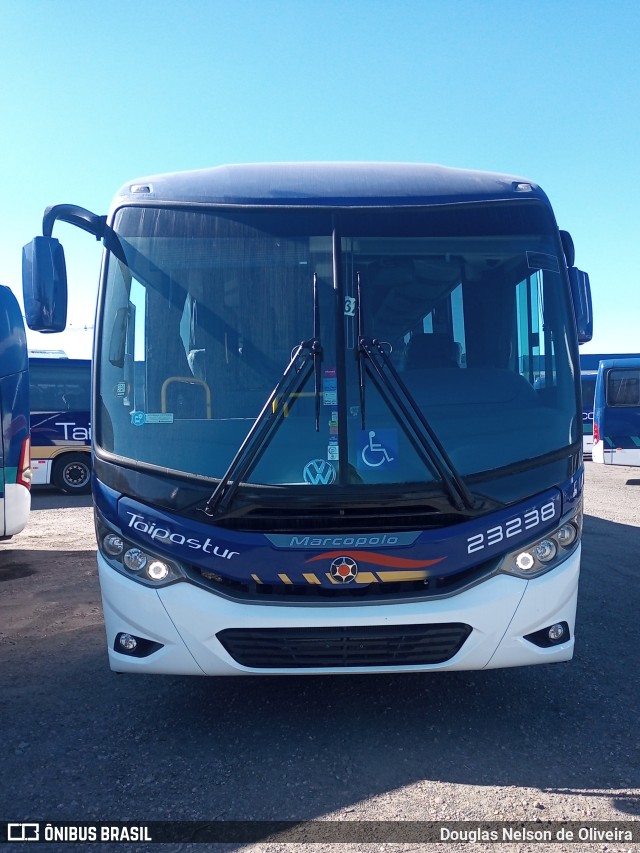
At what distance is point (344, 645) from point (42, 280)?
259cm

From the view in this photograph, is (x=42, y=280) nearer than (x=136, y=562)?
No

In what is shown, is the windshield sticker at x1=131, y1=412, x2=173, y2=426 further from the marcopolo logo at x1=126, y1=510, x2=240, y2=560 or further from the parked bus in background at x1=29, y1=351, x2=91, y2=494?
the parked bus in background at x1=29, y1=351, x2=91, y2=494

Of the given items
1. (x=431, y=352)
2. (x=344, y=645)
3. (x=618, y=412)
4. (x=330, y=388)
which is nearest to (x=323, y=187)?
(x=431, y=352)

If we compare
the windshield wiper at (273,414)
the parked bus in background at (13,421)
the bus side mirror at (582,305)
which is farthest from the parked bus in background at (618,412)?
the windshield wiper at (273,414)

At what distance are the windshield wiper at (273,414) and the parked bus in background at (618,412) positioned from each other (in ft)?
50.8

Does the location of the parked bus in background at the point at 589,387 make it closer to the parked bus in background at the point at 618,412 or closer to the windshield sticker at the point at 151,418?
the parked bus in background at the point at 618,412

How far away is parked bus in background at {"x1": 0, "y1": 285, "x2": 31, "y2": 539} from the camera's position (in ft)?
25.0

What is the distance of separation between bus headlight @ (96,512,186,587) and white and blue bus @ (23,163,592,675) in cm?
1

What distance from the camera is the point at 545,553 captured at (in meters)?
3.89

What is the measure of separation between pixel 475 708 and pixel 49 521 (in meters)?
9.59

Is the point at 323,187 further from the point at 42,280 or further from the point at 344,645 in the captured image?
the point at 344,645

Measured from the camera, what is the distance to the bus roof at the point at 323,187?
170 inches

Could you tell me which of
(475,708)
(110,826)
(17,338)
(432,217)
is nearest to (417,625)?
(475,708)

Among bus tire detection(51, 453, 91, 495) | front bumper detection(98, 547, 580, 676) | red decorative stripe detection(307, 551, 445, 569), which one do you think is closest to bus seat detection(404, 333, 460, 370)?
red decorative stripe detection(307, 551, 445, 569)
